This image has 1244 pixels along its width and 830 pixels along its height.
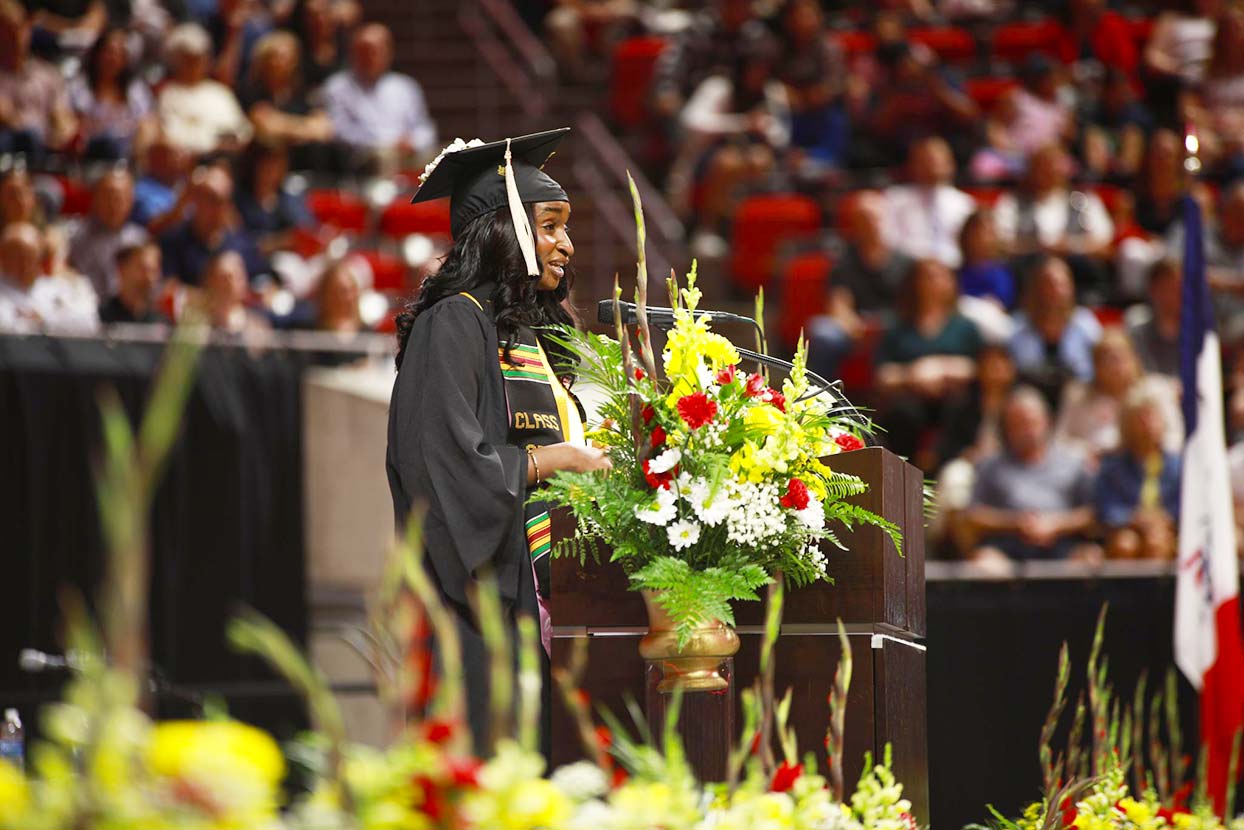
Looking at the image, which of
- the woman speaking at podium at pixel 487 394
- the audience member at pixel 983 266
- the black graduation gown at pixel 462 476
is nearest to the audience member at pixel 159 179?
the audience member at pixel 983 266

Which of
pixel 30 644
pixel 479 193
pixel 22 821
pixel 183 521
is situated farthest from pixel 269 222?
pixel 22 821

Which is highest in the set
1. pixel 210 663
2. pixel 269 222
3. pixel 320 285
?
pixel 269 222

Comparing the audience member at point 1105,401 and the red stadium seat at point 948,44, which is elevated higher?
the red stadium seat at point 948,44

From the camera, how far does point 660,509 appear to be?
2650 millimetres

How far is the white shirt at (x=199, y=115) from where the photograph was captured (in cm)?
862

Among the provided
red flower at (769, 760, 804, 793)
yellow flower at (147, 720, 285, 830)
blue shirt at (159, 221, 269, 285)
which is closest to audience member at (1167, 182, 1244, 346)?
blue shirt at (159, 221, 269, 285)

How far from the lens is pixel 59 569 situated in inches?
233

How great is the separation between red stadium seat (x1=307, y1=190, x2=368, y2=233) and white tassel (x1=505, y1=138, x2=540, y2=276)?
19.0 ft

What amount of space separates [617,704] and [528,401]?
67 centimetres

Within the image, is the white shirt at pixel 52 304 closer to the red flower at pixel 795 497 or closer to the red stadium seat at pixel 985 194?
the red flower at pixel 795 497

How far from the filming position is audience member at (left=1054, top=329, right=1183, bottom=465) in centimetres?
720

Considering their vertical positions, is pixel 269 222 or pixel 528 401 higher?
pixel 269 222

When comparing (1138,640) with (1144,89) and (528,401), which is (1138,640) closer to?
(528,401)

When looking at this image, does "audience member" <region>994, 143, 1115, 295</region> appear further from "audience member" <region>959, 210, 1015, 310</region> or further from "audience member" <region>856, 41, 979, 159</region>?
"audience member" <region>856, 41, 979, 159</region>
